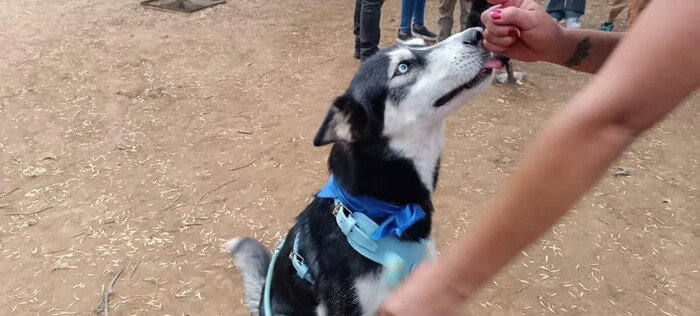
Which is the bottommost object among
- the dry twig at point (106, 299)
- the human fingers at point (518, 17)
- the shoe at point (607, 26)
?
the dry twig at point (106, 299)

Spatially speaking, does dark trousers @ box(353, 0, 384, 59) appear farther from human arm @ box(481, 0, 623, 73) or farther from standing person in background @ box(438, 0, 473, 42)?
human arm @ box(481, 0, 623, 73)

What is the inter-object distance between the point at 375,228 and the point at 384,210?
0.10 meters

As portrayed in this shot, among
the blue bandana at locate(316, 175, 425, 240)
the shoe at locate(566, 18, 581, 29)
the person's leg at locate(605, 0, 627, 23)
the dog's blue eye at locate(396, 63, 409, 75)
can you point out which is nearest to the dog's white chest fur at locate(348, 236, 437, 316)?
the blue bandana at locate(316, 175, 425, 240)

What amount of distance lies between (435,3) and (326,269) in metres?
7.29

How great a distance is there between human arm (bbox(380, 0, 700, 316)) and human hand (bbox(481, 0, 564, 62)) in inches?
42.4

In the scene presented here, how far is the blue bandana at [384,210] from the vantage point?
6.61 ft

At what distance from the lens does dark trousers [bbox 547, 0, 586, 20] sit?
262 inches

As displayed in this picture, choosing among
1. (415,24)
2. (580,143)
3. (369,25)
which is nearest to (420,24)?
(415,24)

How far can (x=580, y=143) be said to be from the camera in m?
0.74

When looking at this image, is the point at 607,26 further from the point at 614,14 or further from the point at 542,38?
the point at 542,38

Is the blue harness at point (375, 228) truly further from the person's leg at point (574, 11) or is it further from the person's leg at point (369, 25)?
the person's leg at point (574, 11)

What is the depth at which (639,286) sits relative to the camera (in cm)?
296

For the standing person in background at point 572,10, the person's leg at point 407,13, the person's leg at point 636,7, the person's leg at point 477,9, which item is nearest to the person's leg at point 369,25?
the person's leg at point 407,13

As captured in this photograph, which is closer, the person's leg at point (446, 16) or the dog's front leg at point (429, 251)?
the dog's front leg at point (429, 251)
